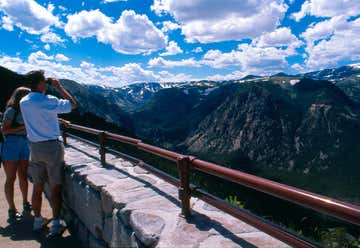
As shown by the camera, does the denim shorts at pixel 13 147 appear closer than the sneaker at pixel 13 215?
Yes

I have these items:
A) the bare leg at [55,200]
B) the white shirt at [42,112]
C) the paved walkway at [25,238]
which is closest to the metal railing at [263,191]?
the white shirt at [42,112]

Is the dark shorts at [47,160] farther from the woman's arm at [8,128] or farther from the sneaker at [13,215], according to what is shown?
the sneaker at [13,215]

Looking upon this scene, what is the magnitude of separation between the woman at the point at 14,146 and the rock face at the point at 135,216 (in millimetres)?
767

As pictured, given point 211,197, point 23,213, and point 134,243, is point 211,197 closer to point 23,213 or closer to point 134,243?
point 134,243

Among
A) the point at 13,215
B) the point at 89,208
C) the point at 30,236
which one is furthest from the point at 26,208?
the point at 89,208

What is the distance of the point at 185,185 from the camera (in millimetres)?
3721

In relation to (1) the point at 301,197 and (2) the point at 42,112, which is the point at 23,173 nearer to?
(2) the point at 42,112

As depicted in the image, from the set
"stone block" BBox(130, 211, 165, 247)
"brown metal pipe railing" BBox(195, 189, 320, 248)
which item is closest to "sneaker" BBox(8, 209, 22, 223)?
"stone block" BBox(130, 211, 165, 247)

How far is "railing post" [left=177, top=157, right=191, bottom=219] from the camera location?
3.66 meters

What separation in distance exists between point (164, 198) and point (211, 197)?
0.93m

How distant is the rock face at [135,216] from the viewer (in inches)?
127

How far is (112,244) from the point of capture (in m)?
3.97

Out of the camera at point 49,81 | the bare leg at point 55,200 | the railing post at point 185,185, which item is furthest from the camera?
the bare leg at point 55,200

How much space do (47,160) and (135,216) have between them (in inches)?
76.8
